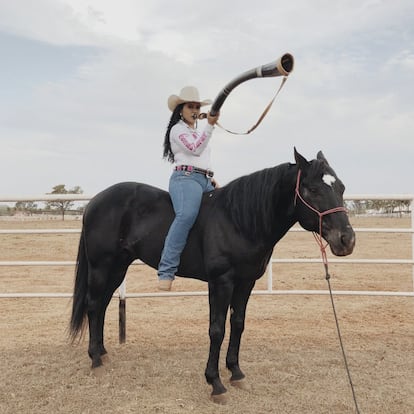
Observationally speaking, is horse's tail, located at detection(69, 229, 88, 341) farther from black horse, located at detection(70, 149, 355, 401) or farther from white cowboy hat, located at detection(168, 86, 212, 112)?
white cowboy hat, located at detection(168, 86, 212, 112)

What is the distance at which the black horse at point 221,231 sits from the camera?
2994 mm

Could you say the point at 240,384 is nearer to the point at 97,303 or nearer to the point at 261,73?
the point at 97,303

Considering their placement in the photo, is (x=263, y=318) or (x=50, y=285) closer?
(x=263, y=318)

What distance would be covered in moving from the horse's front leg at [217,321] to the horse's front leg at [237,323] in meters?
0.25

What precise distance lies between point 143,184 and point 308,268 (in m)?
8.64

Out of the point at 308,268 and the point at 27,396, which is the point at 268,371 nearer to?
the point at 27,396

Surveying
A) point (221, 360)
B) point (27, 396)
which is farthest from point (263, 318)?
point (27, 396)

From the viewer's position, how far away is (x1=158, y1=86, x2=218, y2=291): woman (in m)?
3.37

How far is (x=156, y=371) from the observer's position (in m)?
3.82

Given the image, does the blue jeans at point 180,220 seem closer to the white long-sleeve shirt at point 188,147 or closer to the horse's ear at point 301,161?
the white long-sleeve shirt at point 188,147

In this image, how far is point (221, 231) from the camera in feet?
11.0

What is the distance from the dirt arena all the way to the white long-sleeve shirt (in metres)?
1.88

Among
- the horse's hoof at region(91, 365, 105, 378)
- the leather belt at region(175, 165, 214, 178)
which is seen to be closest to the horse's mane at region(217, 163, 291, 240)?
the leather belt at region(175, 165, 214, 178)

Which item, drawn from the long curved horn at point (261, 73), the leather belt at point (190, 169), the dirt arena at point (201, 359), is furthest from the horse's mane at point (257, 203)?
the dirt arena at point (201, 359)
